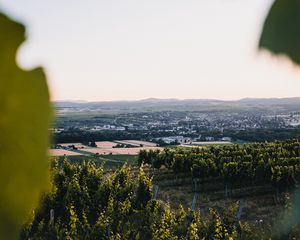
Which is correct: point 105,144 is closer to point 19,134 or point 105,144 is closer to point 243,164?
point 243,164

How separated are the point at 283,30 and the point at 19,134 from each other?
0.24m

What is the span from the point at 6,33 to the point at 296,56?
23 cm

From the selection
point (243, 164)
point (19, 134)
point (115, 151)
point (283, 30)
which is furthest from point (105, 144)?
point (19, 134)

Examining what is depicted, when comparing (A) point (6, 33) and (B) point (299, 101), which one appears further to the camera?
(B) point (299, 101)

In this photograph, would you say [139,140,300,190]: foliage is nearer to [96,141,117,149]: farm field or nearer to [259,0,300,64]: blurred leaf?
[259,0,300,64]: blurred leaf

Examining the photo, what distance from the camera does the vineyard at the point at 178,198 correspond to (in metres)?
14.4

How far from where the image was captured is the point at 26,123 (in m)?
0.20

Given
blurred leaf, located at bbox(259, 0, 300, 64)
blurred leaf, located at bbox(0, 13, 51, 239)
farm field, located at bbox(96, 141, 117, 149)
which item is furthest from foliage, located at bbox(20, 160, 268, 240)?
farm field, located at bbox(96, 141, 117, 149)

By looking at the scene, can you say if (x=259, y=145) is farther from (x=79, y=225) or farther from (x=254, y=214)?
(x=79, y=225)

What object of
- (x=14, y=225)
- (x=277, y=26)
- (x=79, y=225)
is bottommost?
(x=79, y=225)

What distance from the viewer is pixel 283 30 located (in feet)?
1.20

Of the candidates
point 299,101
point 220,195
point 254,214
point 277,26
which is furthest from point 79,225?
point 299,101

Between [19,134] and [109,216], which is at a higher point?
[19,134]

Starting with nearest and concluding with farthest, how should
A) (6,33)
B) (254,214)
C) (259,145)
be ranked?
(6,33) → (254,214) → (259,145)
